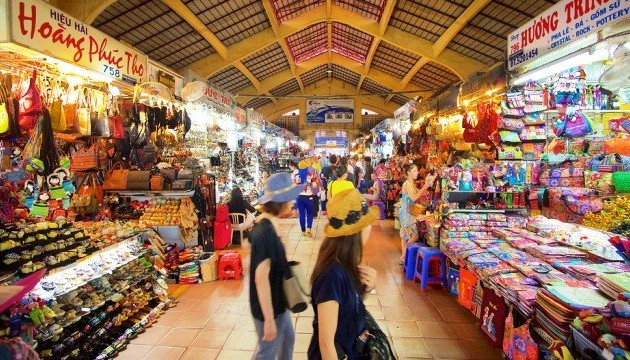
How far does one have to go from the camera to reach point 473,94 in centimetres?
571

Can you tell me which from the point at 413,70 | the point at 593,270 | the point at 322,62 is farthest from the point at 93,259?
the point at 322,62

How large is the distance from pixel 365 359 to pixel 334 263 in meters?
0.45

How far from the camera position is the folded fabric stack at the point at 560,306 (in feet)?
7.04

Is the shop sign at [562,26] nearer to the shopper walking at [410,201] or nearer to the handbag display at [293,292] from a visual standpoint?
the shopper walking at [410,201]

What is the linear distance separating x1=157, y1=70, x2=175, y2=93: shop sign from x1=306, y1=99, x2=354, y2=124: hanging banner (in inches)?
637

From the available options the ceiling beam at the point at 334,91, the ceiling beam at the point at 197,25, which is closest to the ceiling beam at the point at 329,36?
the ceiling beam at the point at 197,25

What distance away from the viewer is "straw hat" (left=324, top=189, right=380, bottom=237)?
5.55ft

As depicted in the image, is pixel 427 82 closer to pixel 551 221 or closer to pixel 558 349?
pixel 551 221

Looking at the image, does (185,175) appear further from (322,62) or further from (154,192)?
(322,62)

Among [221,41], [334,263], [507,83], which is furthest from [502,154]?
[221,41]

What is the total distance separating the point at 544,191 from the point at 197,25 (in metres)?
8.55

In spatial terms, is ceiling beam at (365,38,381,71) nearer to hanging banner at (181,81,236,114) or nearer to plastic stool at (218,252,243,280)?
hanging banner at (181,81,236,114)

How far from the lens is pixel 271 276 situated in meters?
2.26

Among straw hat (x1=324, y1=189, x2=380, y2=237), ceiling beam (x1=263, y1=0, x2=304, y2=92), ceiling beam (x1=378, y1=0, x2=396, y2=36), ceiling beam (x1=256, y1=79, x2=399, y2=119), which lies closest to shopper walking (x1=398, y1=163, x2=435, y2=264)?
straw hat (x1=324, y1=189, x2=380, y2=237)
